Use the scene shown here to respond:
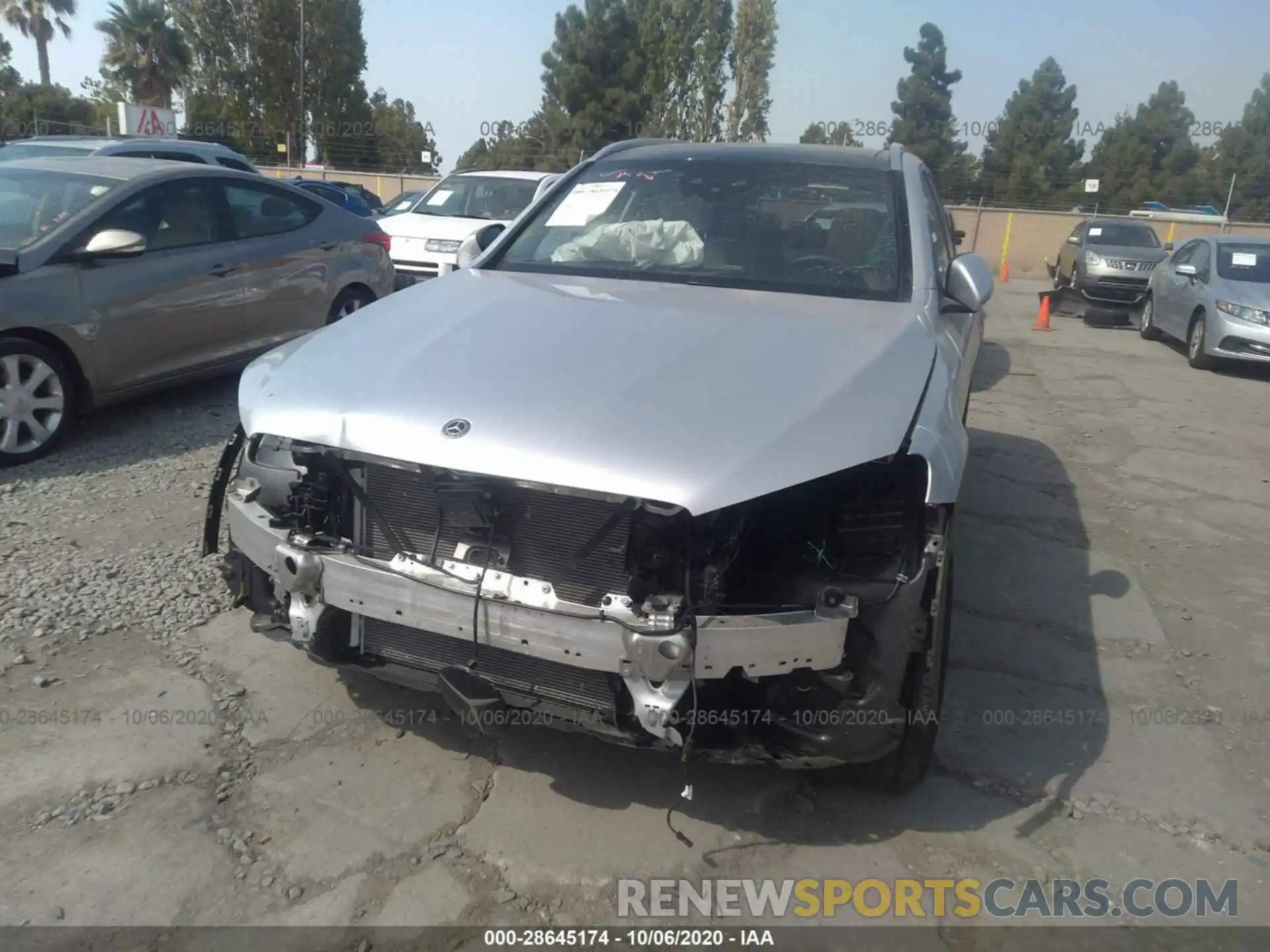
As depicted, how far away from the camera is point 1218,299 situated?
10758 mm

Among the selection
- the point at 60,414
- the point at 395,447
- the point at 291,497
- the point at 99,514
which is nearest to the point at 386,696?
the point at 291,497

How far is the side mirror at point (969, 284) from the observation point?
3.53 meters

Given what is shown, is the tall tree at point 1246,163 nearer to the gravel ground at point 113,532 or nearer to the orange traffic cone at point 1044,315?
the orange traffic cone at point 1044,315

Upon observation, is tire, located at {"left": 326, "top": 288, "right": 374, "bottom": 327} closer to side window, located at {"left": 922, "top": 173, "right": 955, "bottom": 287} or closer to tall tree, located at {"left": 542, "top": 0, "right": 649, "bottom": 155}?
side window, located at {"left": 922, "top": 173, "right": 955, "bottom": 287}

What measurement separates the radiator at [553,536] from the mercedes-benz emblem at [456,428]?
17 centimetres

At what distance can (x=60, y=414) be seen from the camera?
5.47 m

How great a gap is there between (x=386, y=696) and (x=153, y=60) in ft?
151

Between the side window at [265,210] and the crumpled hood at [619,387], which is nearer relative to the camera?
the crumpled hood at [619,387]

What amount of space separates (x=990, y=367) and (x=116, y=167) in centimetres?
821

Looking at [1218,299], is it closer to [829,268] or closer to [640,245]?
[829,268]

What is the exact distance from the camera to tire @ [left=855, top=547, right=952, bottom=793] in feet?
8.56

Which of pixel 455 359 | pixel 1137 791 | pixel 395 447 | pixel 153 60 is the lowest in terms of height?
pixel 1137 791

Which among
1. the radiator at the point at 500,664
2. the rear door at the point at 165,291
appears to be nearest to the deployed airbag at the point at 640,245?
the radiator at the point at 500,664

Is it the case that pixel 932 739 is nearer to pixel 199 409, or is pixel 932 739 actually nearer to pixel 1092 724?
pixel 1092 724
